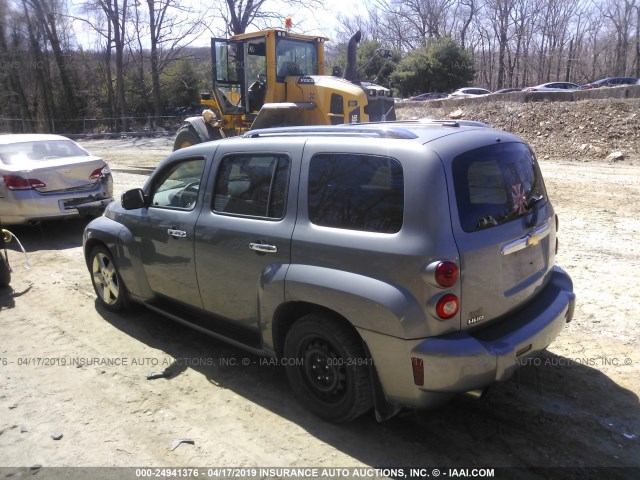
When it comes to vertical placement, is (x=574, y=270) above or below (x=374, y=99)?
below

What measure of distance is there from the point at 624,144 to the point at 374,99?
870 centimetres

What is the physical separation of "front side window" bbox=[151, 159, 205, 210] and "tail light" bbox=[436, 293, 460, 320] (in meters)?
2.19

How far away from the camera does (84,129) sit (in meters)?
39.9

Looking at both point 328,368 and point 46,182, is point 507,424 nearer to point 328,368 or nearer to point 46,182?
point 328,368

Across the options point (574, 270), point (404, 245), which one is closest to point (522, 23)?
point (574, 270)

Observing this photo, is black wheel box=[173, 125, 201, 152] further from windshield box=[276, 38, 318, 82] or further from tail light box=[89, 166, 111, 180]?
tail light box=[89, 166, 111, 180]

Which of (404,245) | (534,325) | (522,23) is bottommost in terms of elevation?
(534,325)

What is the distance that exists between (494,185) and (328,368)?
59.6 inches

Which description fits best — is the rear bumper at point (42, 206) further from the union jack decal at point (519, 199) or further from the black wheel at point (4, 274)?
the union jack decal at point (519, 199)

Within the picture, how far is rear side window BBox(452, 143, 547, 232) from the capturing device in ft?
9.51

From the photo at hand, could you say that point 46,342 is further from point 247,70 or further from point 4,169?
point 247,70

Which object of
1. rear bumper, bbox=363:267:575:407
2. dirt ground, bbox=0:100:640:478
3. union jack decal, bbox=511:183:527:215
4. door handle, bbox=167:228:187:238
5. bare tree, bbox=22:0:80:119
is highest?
bare tree, bbox=22:0:80:119

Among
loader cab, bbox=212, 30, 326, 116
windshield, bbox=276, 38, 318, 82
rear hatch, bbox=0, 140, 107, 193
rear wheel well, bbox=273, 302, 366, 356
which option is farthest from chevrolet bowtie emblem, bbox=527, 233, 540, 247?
windshield, bbox=276, 38, 318, 82

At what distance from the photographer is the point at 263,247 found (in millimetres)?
3408
